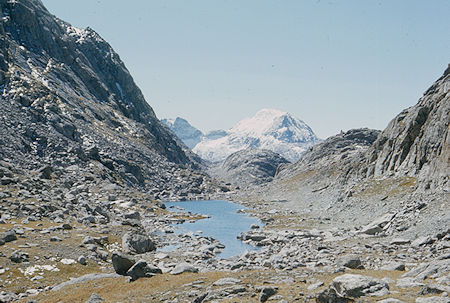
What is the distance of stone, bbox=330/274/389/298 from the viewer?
21344 millimetres

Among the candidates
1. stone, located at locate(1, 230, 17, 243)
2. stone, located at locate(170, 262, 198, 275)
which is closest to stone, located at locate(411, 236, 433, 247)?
stone, located at locate(170, 262, 198, 275)

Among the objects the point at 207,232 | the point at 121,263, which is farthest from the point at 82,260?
the point at 207,232

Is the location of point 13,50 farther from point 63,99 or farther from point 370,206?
point 370,206

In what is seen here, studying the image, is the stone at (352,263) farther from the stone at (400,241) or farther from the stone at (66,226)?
the stone at (66,226)

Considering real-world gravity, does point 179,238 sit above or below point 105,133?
below

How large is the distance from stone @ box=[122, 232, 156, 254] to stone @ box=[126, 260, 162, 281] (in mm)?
20470

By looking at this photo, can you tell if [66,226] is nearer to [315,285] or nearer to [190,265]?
[190,265]

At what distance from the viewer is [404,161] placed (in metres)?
84.6

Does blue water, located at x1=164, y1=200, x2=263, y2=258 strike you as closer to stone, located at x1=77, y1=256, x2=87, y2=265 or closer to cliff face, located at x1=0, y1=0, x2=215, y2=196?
stone, located at x1=77, y1=256, x2=87, y2=265

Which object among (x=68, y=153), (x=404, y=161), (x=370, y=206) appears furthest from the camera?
(x=68, y=153)

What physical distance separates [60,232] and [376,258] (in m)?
44.6

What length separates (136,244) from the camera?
196ft

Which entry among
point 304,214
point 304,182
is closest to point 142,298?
point 304,214

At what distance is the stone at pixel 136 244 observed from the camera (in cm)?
5819
